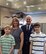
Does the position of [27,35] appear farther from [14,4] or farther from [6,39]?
[14,4]

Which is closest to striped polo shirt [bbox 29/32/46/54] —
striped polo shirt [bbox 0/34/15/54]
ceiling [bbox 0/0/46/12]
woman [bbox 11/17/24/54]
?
woman [bbox 11/17/24/54]

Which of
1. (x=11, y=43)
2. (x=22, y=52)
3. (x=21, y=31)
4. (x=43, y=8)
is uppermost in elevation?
Answer: (x=43, y=8)

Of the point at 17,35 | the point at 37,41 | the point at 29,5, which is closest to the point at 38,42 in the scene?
the point at 37,41

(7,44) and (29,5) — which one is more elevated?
(29,5)

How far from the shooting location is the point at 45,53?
3.26 meters

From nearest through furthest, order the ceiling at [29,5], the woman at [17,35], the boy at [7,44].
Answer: the boy at [7,44]
the woman at [17,35]
the ceiling at [29,5]

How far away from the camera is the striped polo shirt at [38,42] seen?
10.3ft

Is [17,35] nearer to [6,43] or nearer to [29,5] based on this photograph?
[6,43]

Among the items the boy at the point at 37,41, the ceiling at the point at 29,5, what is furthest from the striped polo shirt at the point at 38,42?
the ceiling at the point at 29,5

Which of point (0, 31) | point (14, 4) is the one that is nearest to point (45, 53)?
point (0, 31)

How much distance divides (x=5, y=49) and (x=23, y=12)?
550 centimetres

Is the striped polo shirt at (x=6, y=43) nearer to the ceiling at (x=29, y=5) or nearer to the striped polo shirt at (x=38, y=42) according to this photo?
the striped polo shirt at (x=38, y=42)

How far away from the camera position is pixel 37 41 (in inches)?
125

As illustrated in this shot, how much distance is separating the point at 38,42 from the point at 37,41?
0.09 feet
